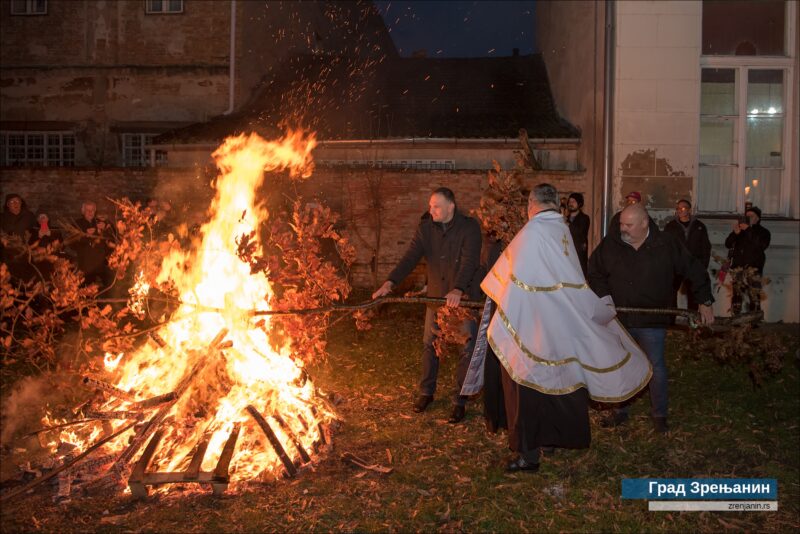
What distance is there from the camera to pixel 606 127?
12117 mm

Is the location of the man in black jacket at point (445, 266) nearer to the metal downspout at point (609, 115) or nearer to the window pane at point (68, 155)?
the metal downspout at point (609, 115)

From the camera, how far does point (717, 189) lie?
1255 cm

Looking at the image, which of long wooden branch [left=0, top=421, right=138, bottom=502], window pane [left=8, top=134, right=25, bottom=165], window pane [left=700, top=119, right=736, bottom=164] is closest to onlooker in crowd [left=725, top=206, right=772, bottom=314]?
window pane [left=700, top=119, right=736, bottom=164]

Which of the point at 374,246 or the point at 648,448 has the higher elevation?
the point at 374,246

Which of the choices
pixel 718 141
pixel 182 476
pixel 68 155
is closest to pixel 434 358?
pixel 182 476

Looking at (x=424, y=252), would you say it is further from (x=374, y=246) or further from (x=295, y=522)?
(x=374, y=246)

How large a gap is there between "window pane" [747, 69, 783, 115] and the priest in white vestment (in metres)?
8.94

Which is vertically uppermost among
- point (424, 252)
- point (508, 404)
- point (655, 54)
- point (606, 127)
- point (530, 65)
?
point (530, 65)

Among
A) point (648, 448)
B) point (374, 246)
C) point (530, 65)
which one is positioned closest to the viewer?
point (648, 448)

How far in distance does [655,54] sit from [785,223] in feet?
11.9

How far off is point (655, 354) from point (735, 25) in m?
8.52

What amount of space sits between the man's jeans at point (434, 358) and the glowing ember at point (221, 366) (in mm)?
1078

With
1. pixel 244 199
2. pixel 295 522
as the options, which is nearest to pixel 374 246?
pixel 244 199

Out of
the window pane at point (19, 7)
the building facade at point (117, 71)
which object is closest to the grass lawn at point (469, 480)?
the building facade at point (117, 71)
